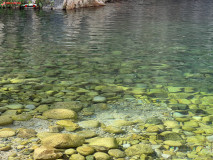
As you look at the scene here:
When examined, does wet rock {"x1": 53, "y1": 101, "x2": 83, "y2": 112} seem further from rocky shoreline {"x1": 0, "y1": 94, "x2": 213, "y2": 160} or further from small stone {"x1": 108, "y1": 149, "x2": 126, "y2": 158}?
small stone {"x1": 108, "y1": 149, "x2": 126, "y2": 158}

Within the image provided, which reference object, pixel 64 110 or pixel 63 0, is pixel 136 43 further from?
pixel 63 0

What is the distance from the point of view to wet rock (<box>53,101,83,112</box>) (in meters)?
4.26

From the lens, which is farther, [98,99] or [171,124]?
[98,99]

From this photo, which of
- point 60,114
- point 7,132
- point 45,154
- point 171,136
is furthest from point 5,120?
point 171,136

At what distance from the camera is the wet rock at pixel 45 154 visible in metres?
2.85

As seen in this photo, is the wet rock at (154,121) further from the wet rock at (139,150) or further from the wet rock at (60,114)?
the wet rock at (60,114)

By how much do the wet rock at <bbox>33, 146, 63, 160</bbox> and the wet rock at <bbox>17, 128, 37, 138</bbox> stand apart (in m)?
0.46

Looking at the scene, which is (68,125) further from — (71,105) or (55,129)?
(71,105)

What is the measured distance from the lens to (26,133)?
3426 millimetres

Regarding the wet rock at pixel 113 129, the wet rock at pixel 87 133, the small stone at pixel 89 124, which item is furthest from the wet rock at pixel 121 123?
the wet rock at pixel 87 133

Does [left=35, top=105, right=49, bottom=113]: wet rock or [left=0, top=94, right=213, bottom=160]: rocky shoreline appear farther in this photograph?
[left=35, top=105, right=49, bottom=113]: wet rock

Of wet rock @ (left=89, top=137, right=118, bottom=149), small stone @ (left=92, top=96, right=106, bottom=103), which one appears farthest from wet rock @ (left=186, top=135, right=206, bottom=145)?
small stone @ (left=92, top=96, right=106, bottom=103)

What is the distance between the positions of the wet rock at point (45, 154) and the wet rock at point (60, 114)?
0.99 metres

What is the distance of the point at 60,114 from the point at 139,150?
52.6 inches
